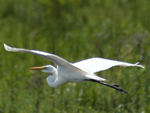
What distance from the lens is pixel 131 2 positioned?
6.98 metres

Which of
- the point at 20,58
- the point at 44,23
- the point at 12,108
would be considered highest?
the point at 44,23

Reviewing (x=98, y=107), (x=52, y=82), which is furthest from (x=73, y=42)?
(x=52, y=82)

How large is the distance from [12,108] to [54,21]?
9.47ft

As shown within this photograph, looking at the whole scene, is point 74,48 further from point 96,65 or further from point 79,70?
point 79,70

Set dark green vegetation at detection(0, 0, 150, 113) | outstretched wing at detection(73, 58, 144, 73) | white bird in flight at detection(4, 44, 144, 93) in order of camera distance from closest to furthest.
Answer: white bird in flight at detection(4, 44, 144, 93), outstretched wing at detection(73, 58, 144, 73), dark green vegetation at detection(0, 0, 150, 113)

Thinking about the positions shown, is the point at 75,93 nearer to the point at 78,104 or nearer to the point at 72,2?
the point at 78,104

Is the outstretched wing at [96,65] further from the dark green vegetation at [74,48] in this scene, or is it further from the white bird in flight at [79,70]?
the dark green vegetation at [74,48]

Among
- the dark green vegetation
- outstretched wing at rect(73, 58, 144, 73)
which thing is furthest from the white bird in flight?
the dark green vegetation

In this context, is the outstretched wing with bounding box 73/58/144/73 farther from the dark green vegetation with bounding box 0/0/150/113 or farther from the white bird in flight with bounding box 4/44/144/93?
the dark green vegetation with bounding box 0/0/150/113

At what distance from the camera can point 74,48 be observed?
533 centimetres

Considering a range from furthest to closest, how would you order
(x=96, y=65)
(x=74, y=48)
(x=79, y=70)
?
(x=74, y=48)
(x=96, y=65)
(x=79, y=70)

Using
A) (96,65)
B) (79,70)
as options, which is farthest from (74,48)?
(79,70)

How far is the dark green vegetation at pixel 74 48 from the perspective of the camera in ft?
11.6

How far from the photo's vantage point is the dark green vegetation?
11.6 ft
